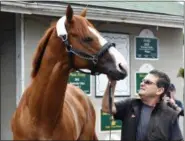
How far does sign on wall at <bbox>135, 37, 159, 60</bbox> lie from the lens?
10.3 metres

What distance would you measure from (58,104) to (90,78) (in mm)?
5099

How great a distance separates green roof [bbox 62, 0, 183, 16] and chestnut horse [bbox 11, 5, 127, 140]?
4550 mm

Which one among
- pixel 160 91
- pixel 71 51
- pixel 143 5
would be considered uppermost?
pixel 143 5

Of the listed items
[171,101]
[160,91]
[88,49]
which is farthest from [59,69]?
[171,101]

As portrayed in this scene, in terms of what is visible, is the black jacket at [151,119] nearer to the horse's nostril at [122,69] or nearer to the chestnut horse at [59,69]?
the chestnut horse at [59,69]

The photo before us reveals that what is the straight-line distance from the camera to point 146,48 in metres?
10.5

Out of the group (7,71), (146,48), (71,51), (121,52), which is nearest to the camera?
(71,51)

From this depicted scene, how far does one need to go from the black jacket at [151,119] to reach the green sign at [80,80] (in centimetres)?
445

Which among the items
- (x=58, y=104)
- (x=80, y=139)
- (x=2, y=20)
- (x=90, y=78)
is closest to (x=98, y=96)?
(x=90, y=78)

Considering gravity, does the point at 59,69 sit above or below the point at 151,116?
above

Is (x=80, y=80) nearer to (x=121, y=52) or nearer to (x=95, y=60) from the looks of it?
(x=121, y=52)

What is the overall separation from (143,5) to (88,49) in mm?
6412

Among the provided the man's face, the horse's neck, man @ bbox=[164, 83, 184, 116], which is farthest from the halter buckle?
man @ bbox=[164, 83, 184, 116]

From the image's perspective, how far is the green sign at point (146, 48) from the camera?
10352 millimetres
